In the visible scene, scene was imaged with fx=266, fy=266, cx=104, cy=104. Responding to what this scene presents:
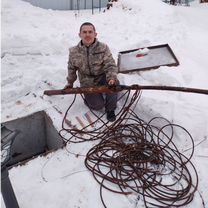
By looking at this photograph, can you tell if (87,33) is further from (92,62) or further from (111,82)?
(111,82)

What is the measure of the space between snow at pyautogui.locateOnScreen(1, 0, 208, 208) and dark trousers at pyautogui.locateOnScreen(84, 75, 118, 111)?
178 millimetres

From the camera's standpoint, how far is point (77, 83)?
415 centimetres

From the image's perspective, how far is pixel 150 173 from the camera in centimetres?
276

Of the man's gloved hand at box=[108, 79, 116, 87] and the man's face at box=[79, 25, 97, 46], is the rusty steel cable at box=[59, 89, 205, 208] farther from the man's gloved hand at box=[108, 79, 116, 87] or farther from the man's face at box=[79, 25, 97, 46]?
the man's face at box=[79, 25, 97, 46]

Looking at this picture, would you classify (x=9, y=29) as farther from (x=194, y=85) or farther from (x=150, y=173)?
(x=150, y=173)

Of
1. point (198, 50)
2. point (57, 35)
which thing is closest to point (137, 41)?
point (198, 50)

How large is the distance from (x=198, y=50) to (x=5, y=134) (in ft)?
12.5

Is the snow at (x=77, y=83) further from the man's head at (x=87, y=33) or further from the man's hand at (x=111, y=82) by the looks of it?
the man's head at (x=87, y=33)

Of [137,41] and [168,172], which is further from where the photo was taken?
[137,41]

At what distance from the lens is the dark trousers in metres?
3.55

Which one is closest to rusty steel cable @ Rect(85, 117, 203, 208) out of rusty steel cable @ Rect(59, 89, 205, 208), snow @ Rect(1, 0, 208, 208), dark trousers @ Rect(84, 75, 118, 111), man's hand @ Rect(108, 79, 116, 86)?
rusty steel cable @ Rect(59, 89, 205, 208)

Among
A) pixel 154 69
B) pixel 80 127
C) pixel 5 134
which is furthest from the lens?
pixel 154 69

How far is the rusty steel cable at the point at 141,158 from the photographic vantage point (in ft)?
8.39

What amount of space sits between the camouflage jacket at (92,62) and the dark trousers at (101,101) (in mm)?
227
